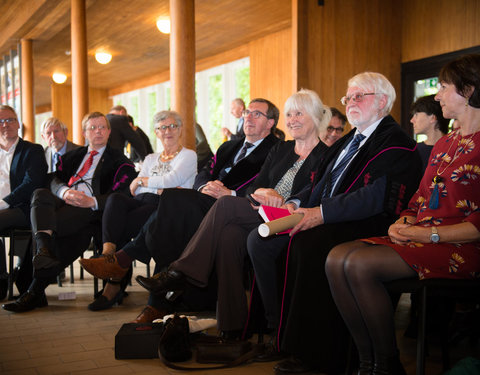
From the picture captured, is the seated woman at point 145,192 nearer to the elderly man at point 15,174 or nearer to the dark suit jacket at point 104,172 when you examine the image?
the dark suit jacket at point 104,172

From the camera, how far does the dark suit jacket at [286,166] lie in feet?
9.02

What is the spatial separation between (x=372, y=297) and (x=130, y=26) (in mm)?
8837

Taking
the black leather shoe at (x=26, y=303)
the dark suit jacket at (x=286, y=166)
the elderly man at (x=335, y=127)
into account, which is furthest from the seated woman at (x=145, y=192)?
the elderly man at (x=335, y=127)

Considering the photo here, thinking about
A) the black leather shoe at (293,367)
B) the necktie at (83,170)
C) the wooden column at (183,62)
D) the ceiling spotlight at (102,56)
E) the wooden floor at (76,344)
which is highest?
the ceiling spotlight at (102,56)

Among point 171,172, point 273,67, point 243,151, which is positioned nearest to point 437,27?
point 273,67

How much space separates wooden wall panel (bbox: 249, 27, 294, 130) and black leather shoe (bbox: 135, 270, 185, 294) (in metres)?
6.93

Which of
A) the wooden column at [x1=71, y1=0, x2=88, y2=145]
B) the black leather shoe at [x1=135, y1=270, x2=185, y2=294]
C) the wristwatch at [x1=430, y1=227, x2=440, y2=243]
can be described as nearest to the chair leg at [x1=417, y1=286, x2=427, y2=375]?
the wristwatch at [x1=430, y1=227, x2=440, y2=243]

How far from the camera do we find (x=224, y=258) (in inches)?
100

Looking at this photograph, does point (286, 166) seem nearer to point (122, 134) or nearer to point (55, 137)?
point (55, 137)

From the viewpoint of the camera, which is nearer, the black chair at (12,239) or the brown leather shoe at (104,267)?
the brown leather shoe at (104,267)

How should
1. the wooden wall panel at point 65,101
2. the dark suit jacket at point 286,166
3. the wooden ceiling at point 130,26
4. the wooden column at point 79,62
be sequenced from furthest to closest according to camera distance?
the wooden wall panel at point 65,101 < the wooden ceiling at point 130,26 < the wooden column at point 79,62 < the dark suit jacket at point 286,166

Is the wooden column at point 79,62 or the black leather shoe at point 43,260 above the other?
the wooden column at point 79,62

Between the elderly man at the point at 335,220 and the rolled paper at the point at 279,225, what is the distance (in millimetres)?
34

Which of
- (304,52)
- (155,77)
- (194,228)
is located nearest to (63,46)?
(155,77)
